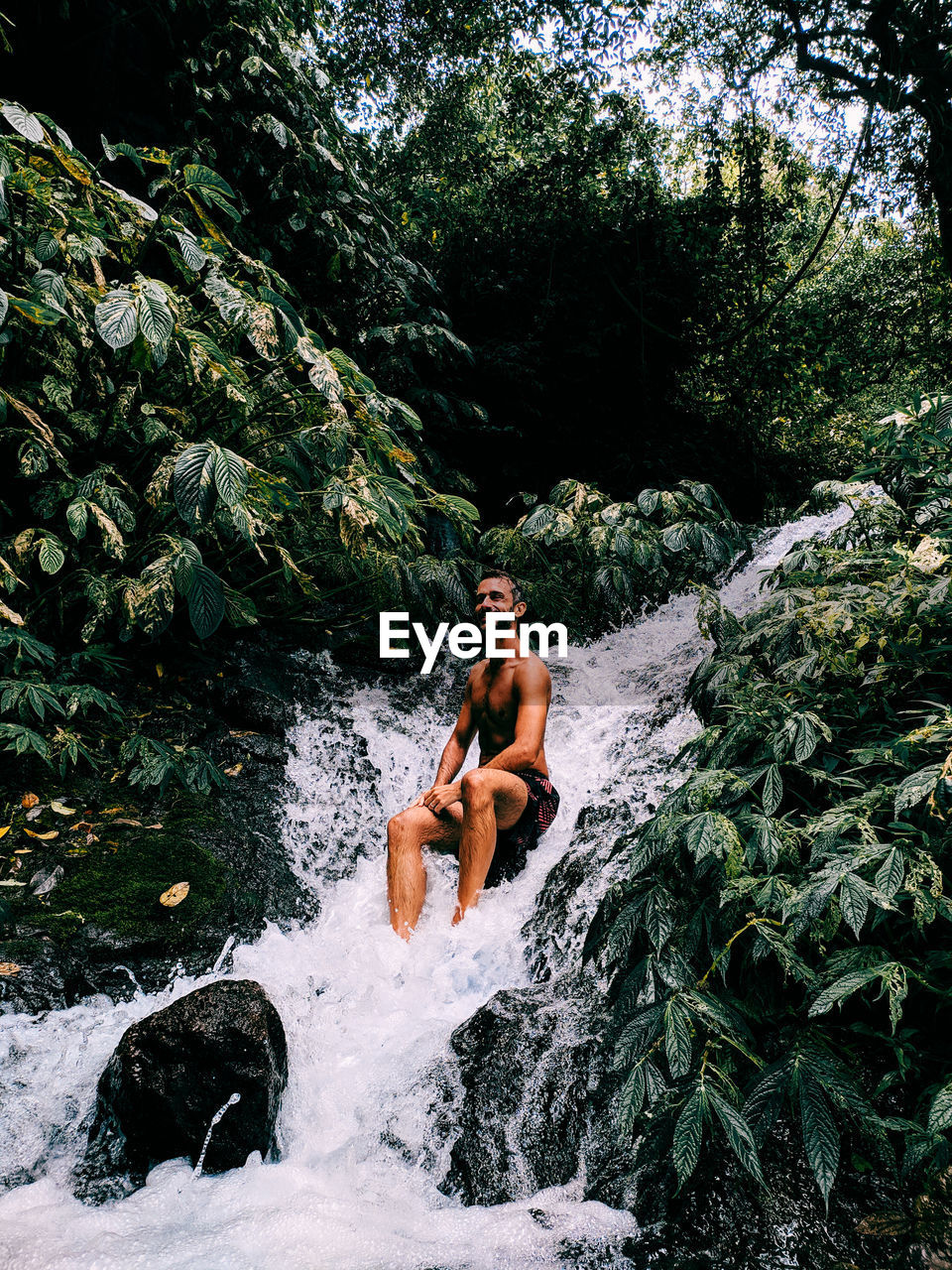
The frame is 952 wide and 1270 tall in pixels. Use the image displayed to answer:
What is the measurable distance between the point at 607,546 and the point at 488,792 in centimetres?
203

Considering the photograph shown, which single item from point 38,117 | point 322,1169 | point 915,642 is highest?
point 38,117

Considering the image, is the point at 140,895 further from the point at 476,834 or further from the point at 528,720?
the point at 528,720

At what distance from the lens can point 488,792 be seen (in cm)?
269

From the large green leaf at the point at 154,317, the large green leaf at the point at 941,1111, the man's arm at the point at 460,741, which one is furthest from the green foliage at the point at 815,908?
the large green leaf at the point at 154,317

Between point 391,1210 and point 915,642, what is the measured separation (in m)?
1.87

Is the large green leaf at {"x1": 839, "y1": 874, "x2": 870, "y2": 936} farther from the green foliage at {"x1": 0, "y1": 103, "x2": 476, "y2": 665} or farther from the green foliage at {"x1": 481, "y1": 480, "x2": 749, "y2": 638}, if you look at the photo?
the green foliage at {"x1": 481, "y1": 480, "x2": 749, "y2": 638}

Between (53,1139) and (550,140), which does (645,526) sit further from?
(550,140)

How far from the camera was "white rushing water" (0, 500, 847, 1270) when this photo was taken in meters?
1.55

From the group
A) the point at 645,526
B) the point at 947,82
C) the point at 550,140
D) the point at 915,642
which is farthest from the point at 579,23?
the point at 915,642

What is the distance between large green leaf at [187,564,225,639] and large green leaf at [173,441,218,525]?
0.31 m

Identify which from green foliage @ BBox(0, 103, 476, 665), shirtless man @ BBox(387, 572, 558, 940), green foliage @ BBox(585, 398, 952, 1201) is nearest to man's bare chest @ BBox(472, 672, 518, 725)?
shirtless man @ BBox(387, 572, 558, 940)

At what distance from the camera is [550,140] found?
7918 millimetres

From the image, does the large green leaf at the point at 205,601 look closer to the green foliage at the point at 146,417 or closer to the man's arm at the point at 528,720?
the green foliage at the point at 146,417

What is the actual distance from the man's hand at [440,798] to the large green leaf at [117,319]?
1838 millimetres
